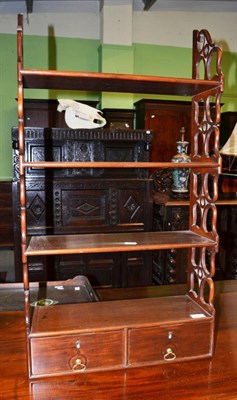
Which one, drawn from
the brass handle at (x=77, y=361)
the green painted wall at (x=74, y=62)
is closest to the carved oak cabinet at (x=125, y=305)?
the brass handle at (x=77, y=361)

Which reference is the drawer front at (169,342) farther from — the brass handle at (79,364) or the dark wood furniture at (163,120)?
the dark wood furniture at (163,120)

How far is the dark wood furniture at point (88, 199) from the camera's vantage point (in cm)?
324

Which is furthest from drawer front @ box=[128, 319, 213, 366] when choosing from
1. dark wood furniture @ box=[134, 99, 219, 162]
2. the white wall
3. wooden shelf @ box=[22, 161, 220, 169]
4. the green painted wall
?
the white wall

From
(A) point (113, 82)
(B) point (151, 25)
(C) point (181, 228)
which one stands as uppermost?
(B) point (151, 25)

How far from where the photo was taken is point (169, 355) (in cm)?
A: 133

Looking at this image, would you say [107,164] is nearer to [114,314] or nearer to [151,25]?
[114,314]

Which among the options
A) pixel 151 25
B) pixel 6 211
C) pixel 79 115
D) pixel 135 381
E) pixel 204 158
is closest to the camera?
pixel 135 381

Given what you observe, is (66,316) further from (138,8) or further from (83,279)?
(138,8)

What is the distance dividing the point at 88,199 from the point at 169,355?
2.10 m

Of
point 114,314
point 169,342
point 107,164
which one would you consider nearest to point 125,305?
point 114,314

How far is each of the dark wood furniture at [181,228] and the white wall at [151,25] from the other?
2.68 m

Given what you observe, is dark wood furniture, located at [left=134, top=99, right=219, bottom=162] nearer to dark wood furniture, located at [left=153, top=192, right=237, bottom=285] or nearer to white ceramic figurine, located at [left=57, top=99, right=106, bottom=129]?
dark wood furniture, located at [left=153, top=192, right=237, bottom=285]

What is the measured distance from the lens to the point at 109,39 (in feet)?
15.9

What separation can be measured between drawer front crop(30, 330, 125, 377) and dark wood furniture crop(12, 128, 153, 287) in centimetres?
203
